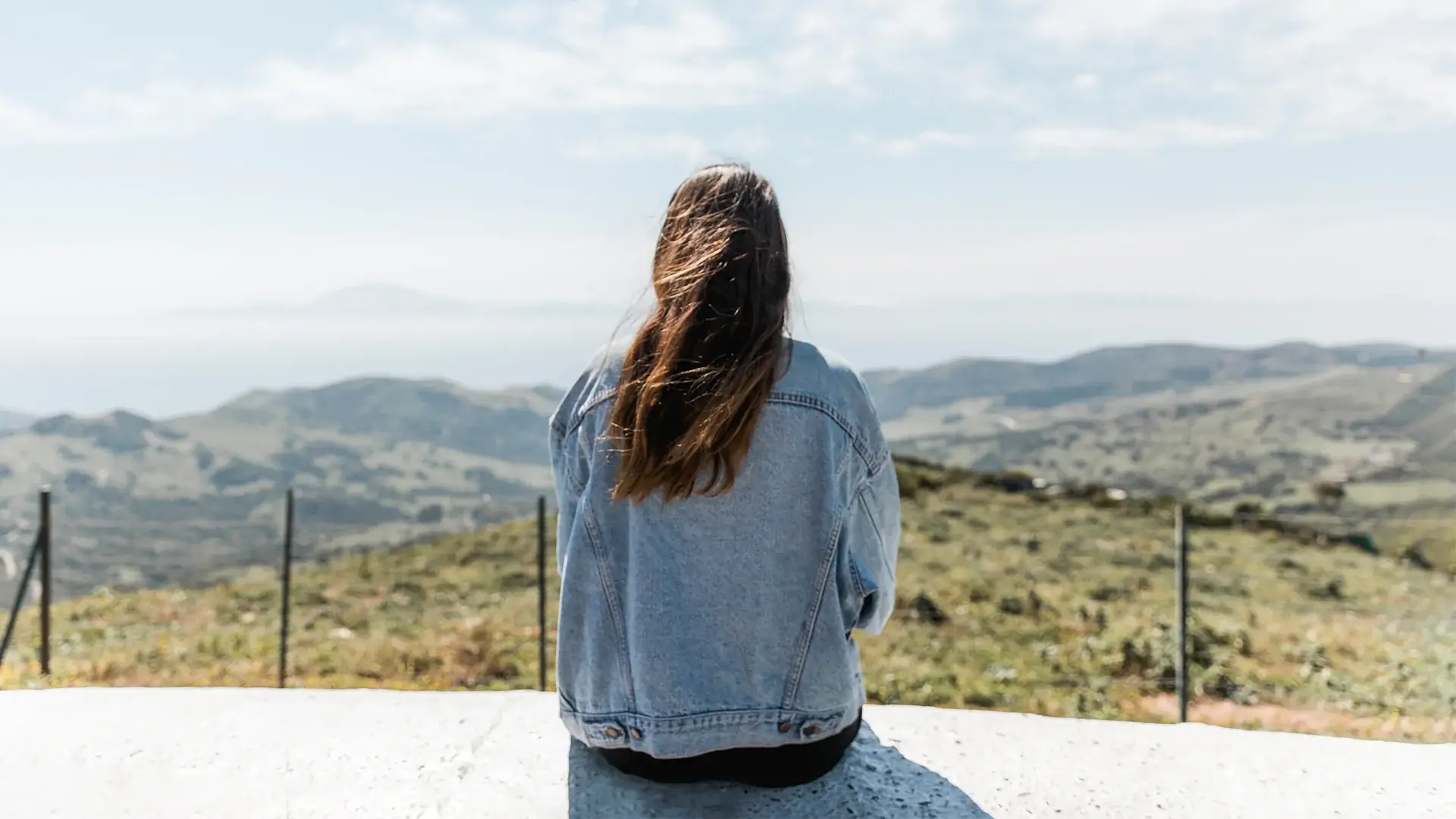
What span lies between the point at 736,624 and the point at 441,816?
1043 mm

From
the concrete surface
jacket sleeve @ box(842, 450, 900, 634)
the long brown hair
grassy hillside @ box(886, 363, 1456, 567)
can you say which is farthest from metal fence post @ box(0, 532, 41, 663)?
grassy hillside @ box(886, 363, 1456, 567)

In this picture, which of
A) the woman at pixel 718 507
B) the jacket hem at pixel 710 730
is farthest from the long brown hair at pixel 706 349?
the jacket hem at pixel 710 730

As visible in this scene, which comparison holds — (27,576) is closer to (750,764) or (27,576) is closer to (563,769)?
(563,769)

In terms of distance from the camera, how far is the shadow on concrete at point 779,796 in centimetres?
237

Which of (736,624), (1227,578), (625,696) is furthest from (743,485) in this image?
(1227,578)

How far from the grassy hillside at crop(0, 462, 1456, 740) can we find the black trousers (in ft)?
14.1

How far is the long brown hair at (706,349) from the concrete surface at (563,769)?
34.5 inches

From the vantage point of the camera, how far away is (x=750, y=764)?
91.0 inches

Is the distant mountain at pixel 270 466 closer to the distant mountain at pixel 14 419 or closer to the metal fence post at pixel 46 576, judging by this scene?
the metal fence post at pixel 46 576

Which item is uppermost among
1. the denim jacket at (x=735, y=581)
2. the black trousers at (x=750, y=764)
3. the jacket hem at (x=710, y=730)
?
the denim jacket at (x=735, y=581)

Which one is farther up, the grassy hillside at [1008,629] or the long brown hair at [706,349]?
the long brown hair at [706,349]

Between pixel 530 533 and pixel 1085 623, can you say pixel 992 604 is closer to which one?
pixel 1085 623

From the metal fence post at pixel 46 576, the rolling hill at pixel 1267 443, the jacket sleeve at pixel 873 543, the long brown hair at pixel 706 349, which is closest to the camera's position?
the long brown hair at pixel 706 349

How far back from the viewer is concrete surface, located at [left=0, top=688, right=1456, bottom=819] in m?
2.56
